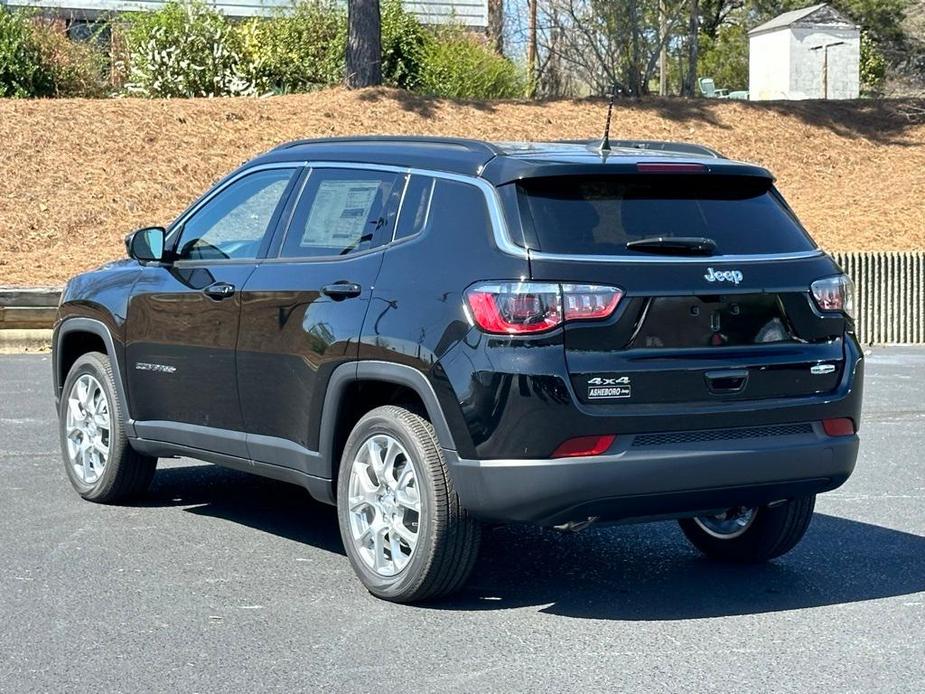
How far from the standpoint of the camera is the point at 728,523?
7.13 meters

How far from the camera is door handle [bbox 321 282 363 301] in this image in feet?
21.0

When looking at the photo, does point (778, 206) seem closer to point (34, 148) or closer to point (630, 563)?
point (630, 563)

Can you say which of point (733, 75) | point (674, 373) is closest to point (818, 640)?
point (674, 373)

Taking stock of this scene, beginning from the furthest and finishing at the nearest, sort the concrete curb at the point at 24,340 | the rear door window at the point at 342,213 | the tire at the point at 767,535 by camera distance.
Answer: the concrete curb at the point at 24,340 → the tire at the point at 767,535 → the rear door window at the point at 342,213

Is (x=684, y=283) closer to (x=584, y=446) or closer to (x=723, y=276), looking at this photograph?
(x=723, y=276)

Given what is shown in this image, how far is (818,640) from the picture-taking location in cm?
579

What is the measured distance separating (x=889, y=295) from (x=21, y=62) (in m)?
15.2

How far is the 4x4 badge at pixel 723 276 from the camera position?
236 inches

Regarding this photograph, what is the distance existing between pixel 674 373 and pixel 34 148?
1891cm

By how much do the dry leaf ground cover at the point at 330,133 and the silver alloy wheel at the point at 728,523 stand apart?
13.8 metres

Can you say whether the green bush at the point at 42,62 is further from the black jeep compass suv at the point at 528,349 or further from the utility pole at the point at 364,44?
the black jeep compass suv at the point at 528,349

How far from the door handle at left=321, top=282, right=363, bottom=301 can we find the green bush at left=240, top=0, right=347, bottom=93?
21343mm

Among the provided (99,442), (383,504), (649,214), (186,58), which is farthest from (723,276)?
(186,58)

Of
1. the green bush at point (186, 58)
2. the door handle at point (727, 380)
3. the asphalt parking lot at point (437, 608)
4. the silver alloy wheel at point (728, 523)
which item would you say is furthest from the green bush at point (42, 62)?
the door handle at point (727, 380)
